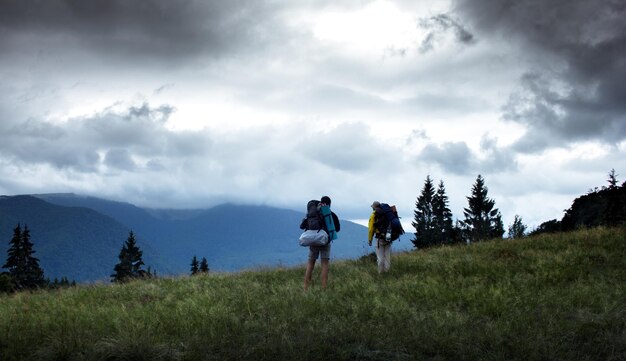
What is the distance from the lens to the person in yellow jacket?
14.3 metres

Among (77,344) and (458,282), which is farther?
(458,282)

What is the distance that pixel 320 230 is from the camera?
12531 millimetres

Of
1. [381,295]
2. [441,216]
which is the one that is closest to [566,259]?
[381,295]

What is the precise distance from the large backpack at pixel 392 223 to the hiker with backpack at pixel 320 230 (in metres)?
2.07

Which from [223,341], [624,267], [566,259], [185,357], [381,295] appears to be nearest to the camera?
[185,357]

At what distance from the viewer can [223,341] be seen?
7113 millimetres

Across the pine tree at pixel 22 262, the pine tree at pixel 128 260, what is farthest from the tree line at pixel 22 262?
the pine tree at pixel 128 260

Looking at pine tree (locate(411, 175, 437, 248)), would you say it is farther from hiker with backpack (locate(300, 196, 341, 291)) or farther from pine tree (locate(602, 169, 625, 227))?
hiker with backpack (locate(300, 196, 341, 291))

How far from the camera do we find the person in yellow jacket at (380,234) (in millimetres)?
14266

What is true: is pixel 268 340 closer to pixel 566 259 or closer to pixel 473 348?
pixel 473 348

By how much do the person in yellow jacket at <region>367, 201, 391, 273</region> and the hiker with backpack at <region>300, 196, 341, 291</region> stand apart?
189 cm

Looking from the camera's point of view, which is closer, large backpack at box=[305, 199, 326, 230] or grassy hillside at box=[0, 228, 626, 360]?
grassy hillside at box=[0, 228, 626, 360]

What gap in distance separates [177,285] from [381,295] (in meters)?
6.87

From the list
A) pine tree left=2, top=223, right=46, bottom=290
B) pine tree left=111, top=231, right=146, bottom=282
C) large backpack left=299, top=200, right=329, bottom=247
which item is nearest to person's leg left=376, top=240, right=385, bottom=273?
large backpack left=299, top=200, right=329, bottom=247
